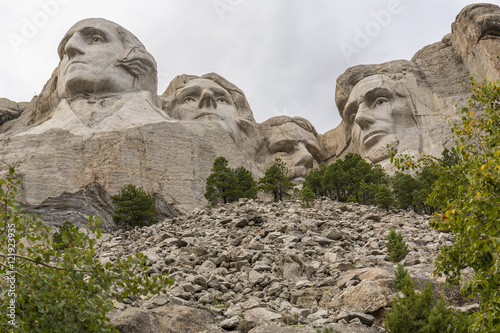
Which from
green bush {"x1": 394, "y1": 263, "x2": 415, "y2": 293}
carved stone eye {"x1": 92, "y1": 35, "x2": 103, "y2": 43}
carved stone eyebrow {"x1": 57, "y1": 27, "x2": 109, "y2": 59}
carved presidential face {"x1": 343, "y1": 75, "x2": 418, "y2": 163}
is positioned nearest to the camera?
green bush {"x1": 394, "y1": 263, "x2": 415, "y2": 293}

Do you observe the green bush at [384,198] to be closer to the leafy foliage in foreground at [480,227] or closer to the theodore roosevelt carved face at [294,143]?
the leafy foliage in foreground at [480,227]

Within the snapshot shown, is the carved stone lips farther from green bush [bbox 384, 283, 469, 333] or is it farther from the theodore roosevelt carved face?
green bush [bbox 384, 283, 469, 333]

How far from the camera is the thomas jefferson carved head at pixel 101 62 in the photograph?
37.2 m

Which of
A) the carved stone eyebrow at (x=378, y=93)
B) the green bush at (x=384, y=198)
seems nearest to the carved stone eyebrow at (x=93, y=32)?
the carved stone eyebrow at (x=378, y=93)

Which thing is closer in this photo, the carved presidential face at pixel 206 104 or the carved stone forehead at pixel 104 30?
the carved stone forehead at pixel 104 30

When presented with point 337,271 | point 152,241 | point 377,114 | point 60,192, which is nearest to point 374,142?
point 377,114

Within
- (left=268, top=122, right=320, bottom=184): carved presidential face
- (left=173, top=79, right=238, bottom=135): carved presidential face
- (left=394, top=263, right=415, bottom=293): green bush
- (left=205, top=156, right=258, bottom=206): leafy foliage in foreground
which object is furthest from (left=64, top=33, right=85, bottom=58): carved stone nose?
(left=394, top=263, right=415, bottom=293): green bush

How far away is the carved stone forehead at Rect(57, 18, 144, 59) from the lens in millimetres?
39500

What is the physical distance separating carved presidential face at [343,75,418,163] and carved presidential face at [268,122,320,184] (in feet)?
15.3

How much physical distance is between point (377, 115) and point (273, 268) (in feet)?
112

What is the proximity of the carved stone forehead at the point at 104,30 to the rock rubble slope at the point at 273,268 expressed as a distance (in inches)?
837

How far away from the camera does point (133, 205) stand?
84.4 ft

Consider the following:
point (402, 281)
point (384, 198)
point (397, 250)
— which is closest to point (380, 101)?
point (384, 198)

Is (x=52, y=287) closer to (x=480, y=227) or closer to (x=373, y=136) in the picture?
(x=480, y=227)
